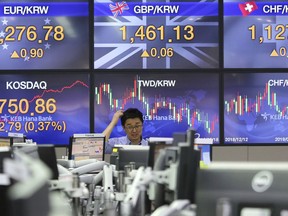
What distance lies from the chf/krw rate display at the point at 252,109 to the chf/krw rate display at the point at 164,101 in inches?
5.0

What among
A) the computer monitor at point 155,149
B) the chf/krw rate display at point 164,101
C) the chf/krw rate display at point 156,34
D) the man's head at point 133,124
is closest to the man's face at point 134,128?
the man's head at point 133,124

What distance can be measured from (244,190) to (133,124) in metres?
3.66

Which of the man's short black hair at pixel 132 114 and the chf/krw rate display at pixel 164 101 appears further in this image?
the chf/krw rate display at pixel 164 101

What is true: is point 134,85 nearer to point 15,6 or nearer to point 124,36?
point 124,36

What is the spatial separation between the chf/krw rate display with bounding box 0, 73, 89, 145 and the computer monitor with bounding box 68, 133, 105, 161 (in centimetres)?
60

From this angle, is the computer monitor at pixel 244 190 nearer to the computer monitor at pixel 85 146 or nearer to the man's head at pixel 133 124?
the computer monitor at pixel 85 146

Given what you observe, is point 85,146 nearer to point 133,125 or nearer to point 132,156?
point 133,125

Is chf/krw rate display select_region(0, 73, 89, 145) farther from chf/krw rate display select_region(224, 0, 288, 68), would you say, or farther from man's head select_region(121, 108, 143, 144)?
chf/krw rate display select_region(224, 0, 288, 68)

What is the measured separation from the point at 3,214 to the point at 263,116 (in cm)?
443

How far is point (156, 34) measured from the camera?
19.4 feet

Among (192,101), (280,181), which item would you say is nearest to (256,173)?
(280,181)

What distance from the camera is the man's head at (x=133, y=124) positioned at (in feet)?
17.9

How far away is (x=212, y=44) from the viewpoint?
5.91 m

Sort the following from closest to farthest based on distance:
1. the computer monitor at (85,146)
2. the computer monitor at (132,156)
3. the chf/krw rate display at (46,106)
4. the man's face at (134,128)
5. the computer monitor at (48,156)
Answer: the computer monitor at (48,156) < the computer monitor at (132,156) < the computer monitor at (85,146) < the man's face at (134,128) < the chf/krw rate display at (46,106)
